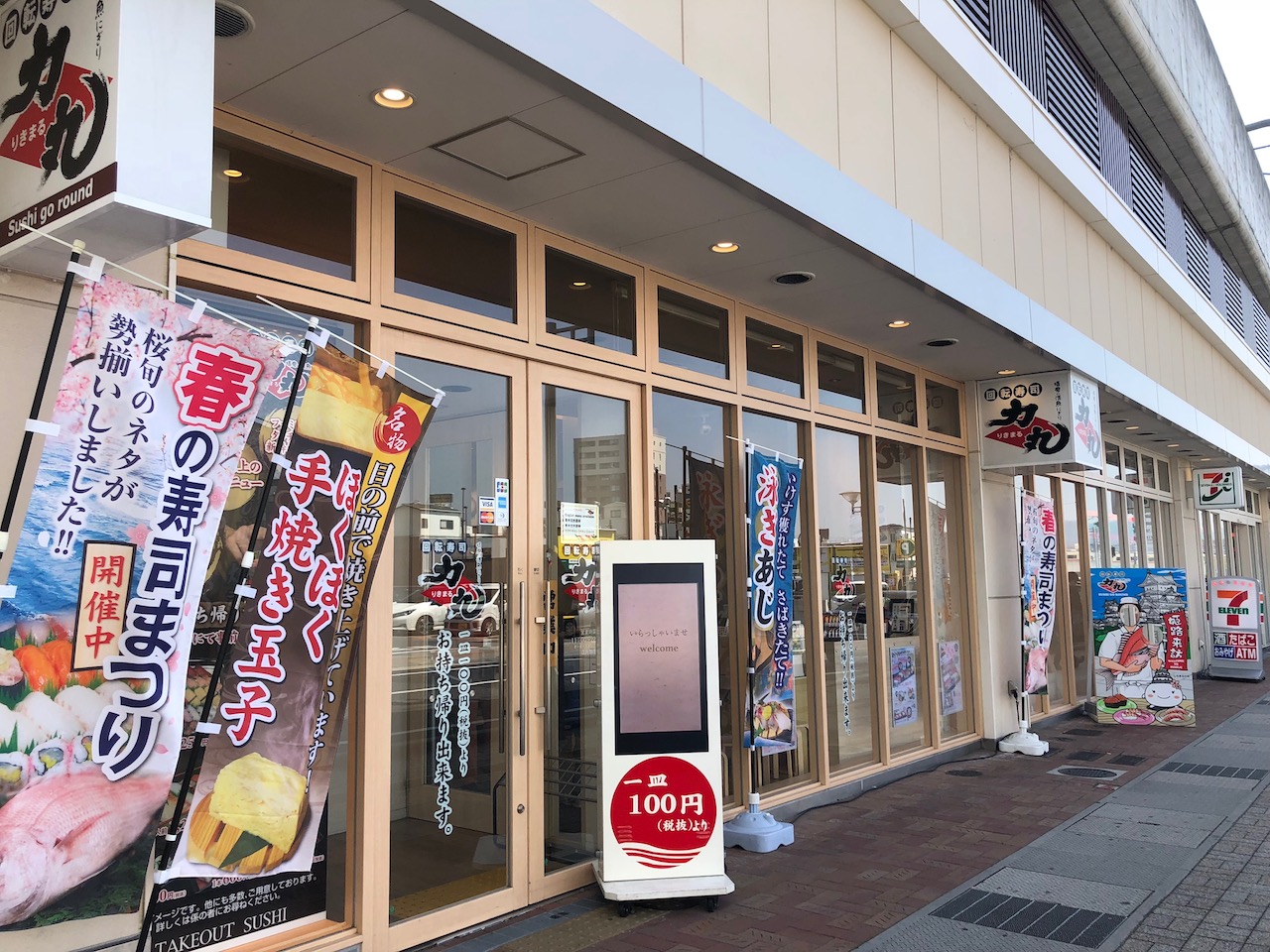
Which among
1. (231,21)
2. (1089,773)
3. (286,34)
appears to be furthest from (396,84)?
(1089,773)

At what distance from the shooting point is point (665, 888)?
4.93 metres

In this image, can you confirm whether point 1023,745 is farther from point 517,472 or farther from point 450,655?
point 450,655

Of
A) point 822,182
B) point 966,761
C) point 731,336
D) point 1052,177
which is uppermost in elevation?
point 1052,177

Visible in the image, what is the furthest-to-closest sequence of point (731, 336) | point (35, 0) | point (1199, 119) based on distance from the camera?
point (1199, 119), point (731, 336), point (35, 0)

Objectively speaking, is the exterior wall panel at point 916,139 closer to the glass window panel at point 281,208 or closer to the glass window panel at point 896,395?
the glass window panel at point 896,395

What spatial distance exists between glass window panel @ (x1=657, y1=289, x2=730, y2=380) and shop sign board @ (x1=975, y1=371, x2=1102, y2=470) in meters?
4.17

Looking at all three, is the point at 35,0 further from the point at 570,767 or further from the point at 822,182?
the point at 570,767

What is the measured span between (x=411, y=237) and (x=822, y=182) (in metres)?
2.33

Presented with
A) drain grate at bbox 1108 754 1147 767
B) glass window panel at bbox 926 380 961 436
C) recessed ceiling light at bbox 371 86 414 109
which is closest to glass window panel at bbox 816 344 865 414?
glass window panel at bbox 926 380 961 436

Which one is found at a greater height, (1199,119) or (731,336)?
(1199,119)

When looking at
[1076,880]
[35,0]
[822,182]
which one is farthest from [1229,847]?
[35,0]

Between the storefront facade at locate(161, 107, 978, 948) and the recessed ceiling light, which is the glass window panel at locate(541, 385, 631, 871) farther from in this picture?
the recessed ceiling light

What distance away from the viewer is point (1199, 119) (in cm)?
1334

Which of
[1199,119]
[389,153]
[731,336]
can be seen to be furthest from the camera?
[1199,119]
